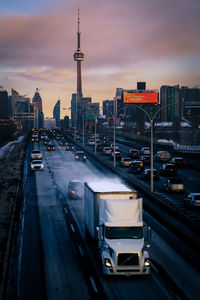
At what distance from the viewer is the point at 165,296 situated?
13.8m

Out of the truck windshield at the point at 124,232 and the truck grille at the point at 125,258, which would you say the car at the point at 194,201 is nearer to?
the truck windshield at the point at 124,232

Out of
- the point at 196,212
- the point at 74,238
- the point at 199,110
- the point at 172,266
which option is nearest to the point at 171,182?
the point at 196,212

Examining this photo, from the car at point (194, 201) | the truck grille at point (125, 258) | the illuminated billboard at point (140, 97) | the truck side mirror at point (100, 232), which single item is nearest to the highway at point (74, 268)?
the truck grille at point (125, 258)

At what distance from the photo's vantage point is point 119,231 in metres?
15.8

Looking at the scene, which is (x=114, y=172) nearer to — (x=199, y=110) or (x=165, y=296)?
(x=165, y=296)

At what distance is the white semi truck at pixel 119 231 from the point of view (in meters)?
14.9

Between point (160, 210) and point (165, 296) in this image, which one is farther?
point (160, 210)

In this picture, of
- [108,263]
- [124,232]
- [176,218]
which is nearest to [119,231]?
[124,232]

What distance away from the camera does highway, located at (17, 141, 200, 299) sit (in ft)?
46.5

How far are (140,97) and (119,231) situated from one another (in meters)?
146

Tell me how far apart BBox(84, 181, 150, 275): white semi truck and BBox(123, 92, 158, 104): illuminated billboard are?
14173 centimetres

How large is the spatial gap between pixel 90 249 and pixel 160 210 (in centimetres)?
976

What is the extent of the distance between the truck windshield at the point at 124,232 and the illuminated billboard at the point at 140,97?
472ft

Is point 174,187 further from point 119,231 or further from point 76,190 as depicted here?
point 119,231
